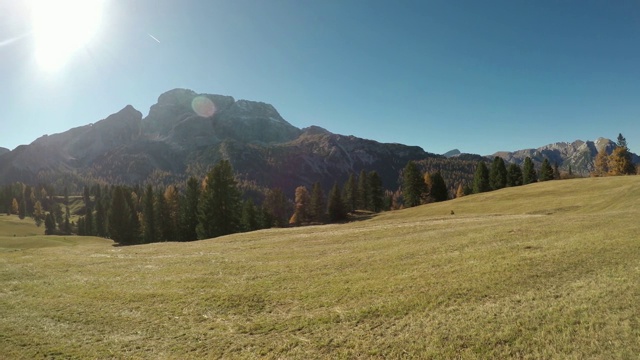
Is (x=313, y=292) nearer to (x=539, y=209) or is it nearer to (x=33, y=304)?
(x=33, y=304)

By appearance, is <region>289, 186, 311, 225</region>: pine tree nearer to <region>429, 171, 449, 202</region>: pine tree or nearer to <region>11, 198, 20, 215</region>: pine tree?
<region>429, 171, 449, 202</region>: pine tree

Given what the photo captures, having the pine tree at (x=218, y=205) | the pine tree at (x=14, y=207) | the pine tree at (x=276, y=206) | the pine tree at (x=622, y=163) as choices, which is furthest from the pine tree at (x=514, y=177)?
the pine tree at (x=14, y=207)

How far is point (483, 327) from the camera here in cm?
1126

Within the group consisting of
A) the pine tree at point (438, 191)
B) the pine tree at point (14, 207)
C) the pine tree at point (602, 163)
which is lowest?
the pine tree at point (438, 191)

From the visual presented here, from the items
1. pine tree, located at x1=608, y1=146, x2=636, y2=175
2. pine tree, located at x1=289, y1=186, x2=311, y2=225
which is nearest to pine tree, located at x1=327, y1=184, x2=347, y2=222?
pine tree, located at x1=289, y1=186, x2=311, y2=225

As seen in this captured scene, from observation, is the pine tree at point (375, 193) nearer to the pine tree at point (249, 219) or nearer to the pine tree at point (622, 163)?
the pine tree at point (249, 219)

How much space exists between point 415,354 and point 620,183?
230ft

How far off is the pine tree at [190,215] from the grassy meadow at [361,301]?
52805mm

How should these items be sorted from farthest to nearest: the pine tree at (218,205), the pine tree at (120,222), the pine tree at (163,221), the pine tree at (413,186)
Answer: the pine tree at (413,186) → the pine tree at (120,222) → the pine tree at (163,221) → the pine tree at (218,205)

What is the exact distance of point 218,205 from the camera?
237 feet

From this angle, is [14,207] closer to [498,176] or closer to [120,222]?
[120,222]

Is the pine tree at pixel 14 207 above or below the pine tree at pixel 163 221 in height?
above

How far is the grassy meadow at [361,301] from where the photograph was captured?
35.4 ft

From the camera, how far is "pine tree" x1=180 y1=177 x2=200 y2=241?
82188mm
